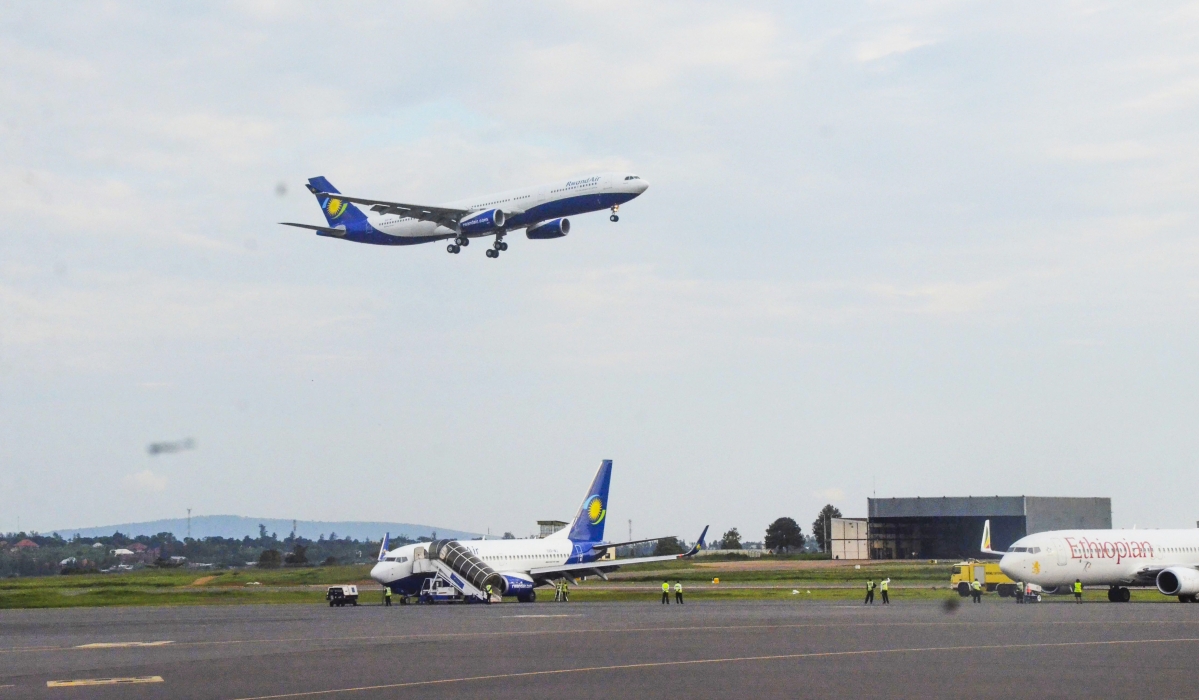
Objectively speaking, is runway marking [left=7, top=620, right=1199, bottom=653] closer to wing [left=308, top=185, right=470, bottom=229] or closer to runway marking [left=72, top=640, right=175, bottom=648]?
runway marking [left=72, top=640, right=175, bottom=648]

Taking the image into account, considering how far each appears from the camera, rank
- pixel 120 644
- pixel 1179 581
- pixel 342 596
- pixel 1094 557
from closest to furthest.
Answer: pixel 120 644
pixel 1179 581
pixel 1094 557
pixel 342 596

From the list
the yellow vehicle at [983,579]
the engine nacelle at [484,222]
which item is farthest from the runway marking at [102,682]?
the engine nacelle at [484,222]

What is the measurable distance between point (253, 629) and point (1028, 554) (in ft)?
114

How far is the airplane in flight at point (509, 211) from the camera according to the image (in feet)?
236

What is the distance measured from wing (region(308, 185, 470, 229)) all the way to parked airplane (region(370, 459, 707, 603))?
18.5m

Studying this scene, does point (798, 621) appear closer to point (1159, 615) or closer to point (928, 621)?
point (928, 621)

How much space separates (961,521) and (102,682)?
121 m

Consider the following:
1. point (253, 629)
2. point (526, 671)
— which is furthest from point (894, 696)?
point (253, 629)

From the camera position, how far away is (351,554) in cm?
15250

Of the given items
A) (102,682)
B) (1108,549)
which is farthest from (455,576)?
(102,682)

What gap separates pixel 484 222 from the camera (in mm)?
72750

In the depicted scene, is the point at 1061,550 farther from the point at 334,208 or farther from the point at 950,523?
the point at 950,523

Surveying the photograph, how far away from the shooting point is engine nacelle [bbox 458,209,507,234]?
72.4 m

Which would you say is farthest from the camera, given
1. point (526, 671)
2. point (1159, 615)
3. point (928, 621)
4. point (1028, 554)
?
point (1028, 554)
